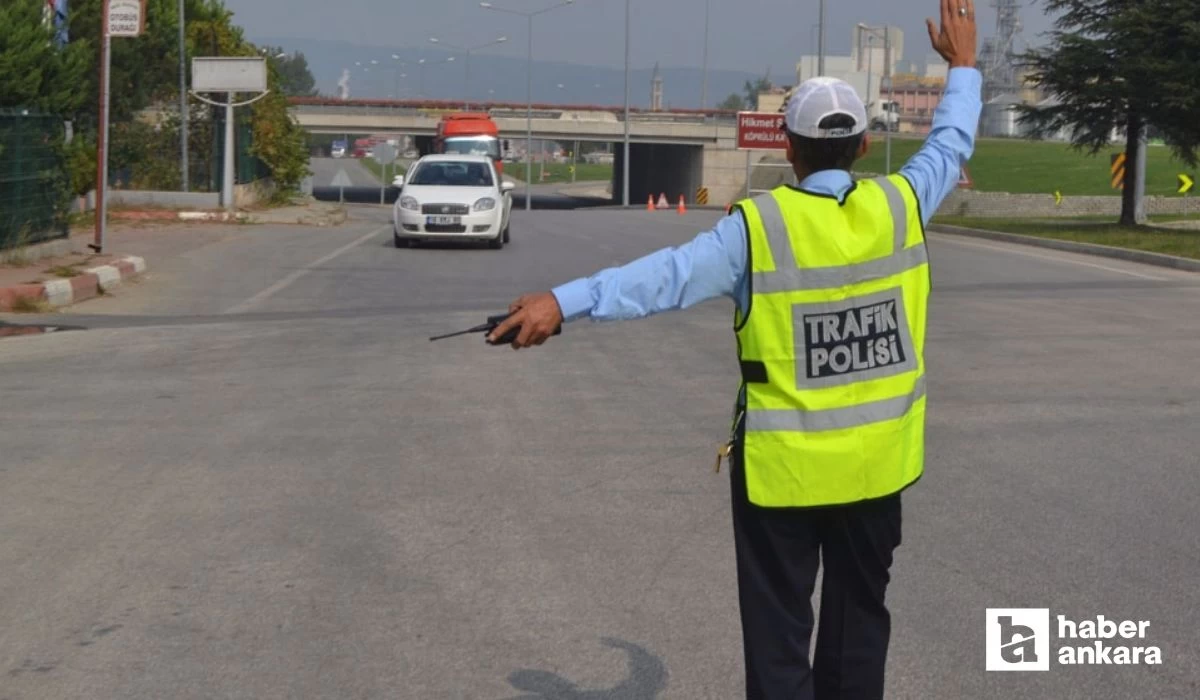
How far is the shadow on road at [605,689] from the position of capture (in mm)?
5090

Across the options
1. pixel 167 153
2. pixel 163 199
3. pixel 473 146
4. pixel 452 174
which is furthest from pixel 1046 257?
pixel 473 146

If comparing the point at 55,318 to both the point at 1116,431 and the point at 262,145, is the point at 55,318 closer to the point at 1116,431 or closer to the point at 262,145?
the point at 1116,431

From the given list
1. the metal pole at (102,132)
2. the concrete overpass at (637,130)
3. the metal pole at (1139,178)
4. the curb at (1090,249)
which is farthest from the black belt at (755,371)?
the concrete overpass at (637,130)

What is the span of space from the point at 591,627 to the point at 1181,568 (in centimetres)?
247

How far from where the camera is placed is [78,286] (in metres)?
16.8

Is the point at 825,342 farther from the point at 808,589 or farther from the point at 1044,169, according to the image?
the point at 1044,169

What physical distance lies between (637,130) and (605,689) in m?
75.5

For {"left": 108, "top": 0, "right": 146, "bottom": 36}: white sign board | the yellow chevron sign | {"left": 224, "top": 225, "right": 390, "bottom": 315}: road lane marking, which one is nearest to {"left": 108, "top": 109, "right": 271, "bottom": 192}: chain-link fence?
{"left": 224, "top": 225, "right": 390, "bottom": 315}: road lane marking

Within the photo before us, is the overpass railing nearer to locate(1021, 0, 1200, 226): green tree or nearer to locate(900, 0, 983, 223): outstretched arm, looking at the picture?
locate(1021, 0, 1200, 226): green tree

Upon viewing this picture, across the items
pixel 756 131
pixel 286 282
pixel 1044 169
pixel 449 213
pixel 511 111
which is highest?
pixel 511 111

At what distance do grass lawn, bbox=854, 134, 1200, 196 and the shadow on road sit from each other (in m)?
45.2

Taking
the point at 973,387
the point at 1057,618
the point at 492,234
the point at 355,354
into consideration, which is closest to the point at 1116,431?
the point at 973,387

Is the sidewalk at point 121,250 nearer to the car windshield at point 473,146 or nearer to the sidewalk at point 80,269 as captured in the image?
the sidewalk at point 80,269

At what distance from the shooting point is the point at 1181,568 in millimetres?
6527
